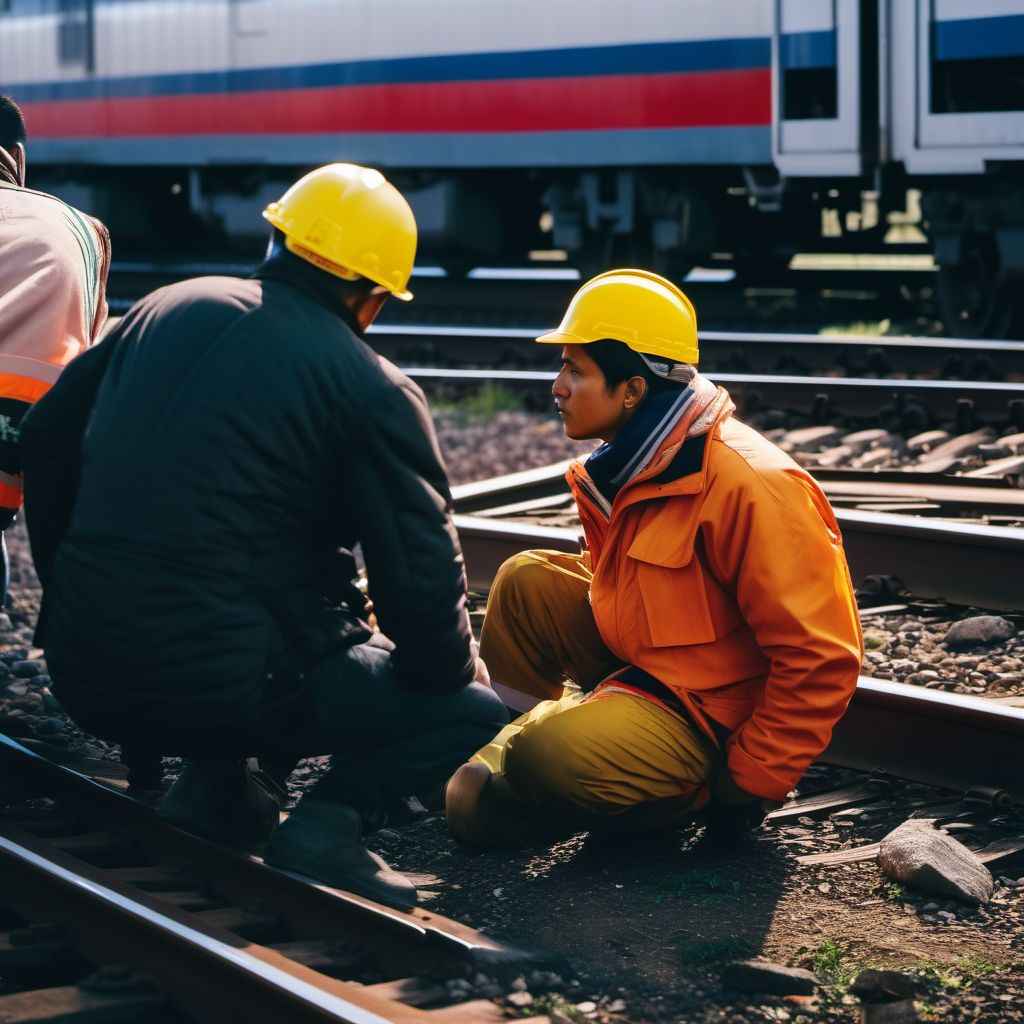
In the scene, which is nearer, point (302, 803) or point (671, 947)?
point (671, 947)

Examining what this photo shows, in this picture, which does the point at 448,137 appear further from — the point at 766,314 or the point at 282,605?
the point at 282,605

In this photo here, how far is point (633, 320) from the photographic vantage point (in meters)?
3.70

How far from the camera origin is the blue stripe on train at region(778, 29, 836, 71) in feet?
35.5

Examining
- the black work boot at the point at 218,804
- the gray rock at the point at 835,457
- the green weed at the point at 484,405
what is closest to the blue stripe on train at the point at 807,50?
the green weed at the point at 484,405

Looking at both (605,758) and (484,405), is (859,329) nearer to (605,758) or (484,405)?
(484,405)

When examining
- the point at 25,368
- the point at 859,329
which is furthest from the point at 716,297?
the point at 25,368

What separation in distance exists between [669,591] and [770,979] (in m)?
0.92

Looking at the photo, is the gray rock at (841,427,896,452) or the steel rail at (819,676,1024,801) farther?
the gray rock at (841,427,896,452)

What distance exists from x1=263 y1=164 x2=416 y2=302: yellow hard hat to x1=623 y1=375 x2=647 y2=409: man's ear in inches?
23.5

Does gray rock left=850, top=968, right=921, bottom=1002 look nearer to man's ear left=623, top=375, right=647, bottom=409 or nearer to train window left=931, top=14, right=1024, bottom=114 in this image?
man's ear left=623, top=375, right=647, bottom=409

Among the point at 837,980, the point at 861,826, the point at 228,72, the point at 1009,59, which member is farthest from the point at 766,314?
the point at 837,980

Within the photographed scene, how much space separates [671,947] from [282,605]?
3.19 ft

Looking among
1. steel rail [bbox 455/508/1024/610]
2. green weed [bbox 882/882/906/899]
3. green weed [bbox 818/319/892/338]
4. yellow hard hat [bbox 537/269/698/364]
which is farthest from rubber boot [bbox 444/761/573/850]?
green weed [bbox 818/319/892/338]

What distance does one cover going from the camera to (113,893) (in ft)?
10.8
